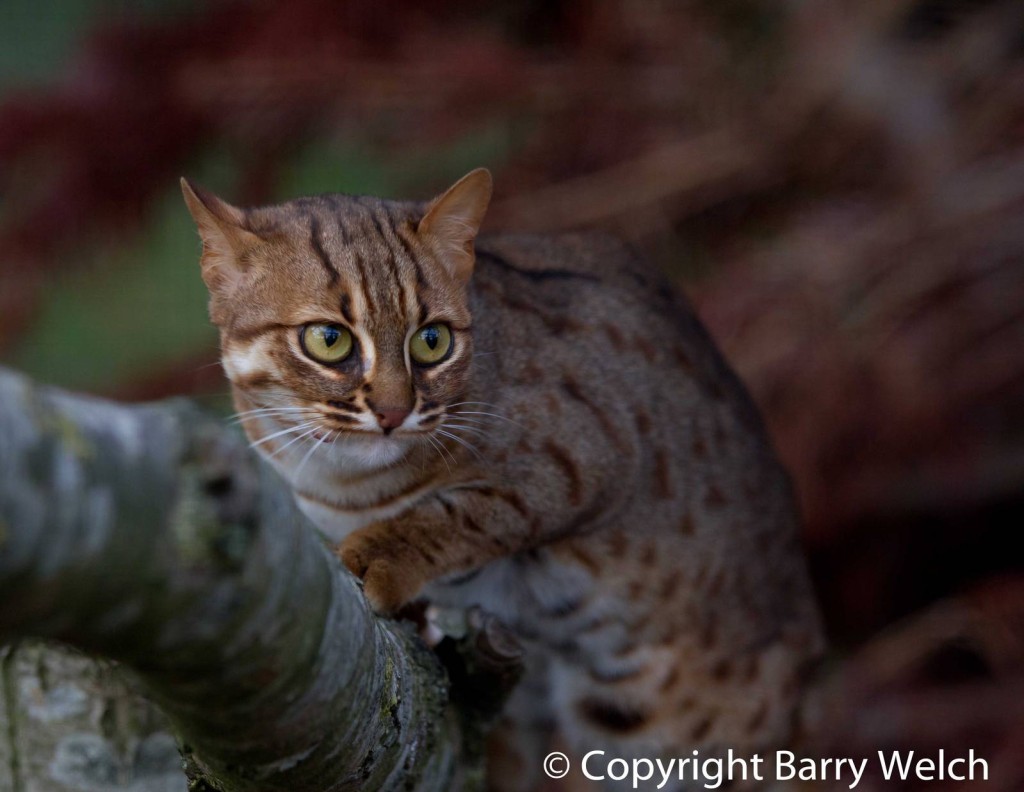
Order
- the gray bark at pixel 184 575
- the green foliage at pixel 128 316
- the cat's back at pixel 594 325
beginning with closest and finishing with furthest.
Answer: the gray bark at pixel 184 575, the cat's back at pixel 594 325, the green foliage at pixel 128 316

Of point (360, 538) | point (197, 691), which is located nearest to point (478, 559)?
point (360, 538)

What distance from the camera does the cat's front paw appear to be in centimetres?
279

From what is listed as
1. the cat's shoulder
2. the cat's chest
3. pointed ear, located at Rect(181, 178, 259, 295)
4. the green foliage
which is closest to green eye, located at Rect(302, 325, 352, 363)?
pointed ear, located at Rect(181, 178, 259, 295)

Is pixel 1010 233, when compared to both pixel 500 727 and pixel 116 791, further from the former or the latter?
pixel 116 791

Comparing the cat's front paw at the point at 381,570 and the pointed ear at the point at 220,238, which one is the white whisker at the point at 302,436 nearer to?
the cat's front paw at the point at 381,570

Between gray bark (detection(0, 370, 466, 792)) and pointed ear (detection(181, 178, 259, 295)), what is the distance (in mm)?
1204

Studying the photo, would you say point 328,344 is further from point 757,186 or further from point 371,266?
point 757,186

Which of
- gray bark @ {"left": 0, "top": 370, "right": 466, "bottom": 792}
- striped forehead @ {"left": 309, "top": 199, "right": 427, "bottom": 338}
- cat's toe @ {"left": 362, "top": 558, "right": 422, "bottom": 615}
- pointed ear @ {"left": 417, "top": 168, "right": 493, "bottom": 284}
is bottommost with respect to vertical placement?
gray bark @ {"left": 0, "top": 370, "right": 466, "bottom": 792}

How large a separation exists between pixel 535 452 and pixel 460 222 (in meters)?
0.67

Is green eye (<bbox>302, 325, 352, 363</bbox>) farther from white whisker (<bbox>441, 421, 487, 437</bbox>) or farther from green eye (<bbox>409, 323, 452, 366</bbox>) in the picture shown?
white whisker (<bbox>441, 421, 487, 437</bbox>)

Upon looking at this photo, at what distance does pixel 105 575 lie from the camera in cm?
126

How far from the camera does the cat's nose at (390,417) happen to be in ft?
8.76

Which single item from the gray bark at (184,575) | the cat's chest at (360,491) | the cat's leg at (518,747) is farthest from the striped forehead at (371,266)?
the cat's leg at (518,747)

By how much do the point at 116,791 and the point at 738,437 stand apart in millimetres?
2320
